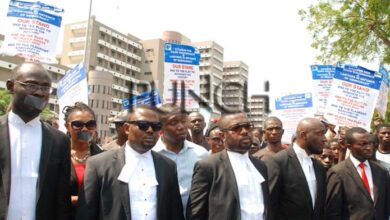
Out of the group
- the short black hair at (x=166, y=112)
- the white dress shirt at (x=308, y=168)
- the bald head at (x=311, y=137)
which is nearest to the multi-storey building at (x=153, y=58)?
the short black hair at (x=166, y=112)

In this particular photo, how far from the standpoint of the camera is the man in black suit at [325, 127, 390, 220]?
4629mm

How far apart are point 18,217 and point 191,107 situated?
569 centimetres

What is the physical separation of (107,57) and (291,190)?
69.3 metres

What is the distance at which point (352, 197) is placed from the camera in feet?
15.3

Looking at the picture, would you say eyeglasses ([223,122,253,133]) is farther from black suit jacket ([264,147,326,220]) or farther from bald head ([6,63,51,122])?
bald head ([6,63,51,122])

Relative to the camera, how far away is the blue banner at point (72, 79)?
6965 mm

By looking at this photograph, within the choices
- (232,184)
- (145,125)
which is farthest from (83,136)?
(232,184)

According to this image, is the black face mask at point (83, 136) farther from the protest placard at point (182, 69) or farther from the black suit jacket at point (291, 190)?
the protest placard at point (182, 69)

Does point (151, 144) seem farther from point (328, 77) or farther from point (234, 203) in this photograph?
point (328, 77)

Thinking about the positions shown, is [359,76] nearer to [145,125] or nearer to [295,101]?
[295,101]

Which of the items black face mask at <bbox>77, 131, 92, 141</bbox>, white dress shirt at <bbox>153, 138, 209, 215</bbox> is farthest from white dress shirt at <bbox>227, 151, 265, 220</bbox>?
black face mask at <bbox>77, 131, 92, 141</bbox>

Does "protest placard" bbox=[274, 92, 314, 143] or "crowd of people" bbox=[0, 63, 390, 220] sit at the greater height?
"protest placard" bbox=[274, 92, 314, 143]

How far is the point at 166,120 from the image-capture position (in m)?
4.70

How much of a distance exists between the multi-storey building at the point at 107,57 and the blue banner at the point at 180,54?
53.4m
